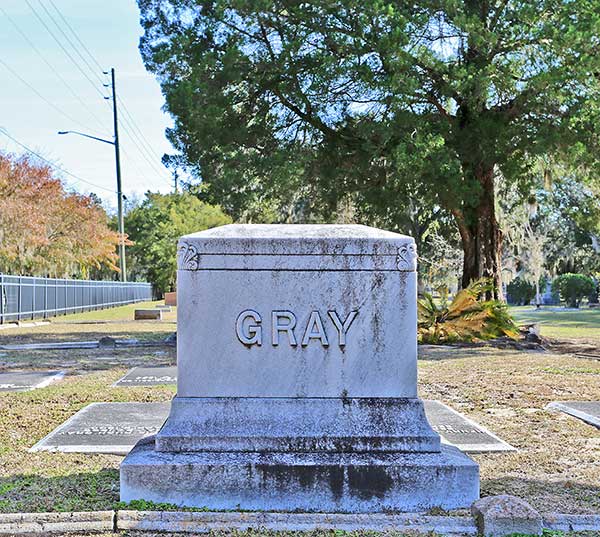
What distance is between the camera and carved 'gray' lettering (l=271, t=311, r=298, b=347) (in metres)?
4.45

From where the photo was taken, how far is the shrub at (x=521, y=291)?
50.7 metres

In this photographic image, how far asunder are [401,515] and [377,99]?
12498 mm

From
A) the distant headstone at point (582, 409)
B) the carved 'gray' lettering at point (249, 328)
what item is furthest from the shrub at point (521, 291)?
the carved 'gray' lettering at point (249, 328)

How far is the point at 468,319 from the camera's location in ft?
52.5

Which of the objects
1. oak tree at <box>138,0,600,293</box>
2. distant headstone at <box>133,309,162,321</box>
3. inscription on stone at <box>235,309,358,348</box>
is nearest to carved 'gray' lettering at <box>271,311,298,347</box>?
inscription on stone at <box>235,309,358,348</box>

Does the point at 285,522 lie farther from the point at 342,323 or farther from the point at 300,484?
the point at 342,323

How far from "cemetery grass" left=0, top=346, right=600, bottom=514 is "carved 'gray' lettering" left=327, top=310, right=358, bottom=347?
1.20 meters

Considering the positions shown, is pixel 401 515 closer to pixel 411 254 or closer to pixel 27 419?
pixel 411 254

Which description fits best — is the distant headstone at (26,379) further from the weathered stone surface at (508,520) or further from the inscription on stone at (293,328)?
the weathered stone surface at (508,520)

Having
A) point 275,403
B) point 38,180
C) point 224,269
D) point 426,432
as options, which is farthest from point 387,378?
point 38,180

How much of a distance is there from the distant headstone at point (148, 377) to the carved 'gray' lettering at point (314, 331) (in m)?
5.01

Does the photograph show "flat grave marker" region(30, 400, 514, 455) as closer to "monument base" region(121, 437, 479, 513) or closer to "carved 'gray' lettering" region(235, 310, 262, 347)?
"monument base" region(121, 437, 479, 513)

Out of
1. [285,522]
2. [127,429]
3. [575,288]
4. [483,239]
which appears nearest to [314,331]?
[285,522]

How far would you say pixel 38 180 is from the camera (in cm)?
3347
